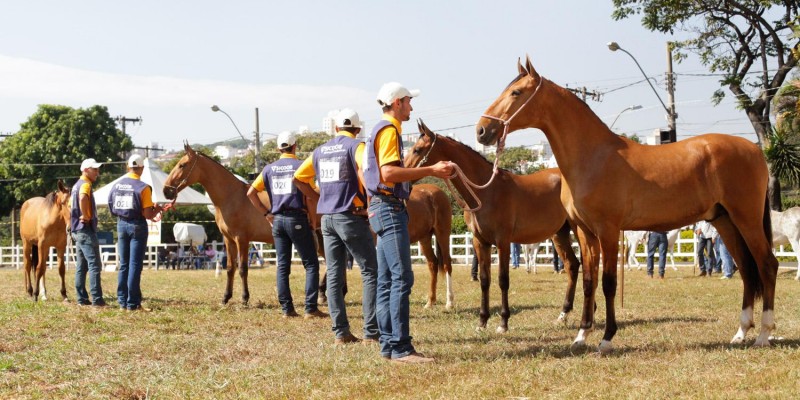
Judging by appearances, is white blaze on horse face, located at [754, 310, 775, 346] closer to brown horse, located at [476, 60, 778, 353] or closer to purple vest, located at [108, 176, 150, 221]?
brown horse, located at [476, 60, 778, 353]

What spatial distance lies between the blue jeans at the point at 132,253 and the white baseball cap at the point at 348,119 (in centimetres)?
526

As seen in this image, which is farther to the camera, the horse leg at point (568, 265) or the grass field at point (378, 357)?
the horse leg at point (568, 265)

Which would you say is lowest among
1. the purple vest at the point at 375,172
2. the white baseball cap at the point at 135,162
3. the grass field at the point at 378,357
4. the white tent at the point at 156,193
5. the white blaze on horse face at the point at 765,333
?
the grass field at the point at 378,357

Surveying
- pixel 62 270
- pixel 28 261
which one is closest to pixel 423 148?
pixel 62 270

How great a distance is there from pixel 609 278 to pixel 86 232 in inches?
344

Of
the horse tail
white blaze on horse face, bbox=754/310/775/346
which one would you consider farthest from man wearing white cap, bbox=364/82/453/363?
the horse tail

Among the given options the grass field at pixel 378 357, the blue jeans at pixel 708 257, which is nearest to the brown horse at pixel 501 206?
the grass field at pixel 378 357

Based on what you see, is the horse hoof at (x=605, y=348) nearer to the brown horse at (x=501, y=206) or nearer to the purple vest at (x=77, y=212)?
the brown horse at (x=501, y=206)

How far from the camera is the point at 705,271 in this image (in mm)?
23812

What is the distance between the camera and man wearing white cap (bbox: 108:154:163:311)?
40.4 ft

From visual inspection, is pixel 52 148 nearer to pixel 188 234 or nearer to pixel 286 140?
pixel 188 234

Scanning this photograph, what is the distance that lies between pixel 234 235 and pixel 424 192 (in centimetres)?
333

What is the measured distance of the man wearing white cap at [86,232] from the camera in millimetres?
12930

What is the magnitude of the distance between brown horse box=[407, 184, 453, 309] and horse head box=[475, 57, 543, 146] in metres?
6.42
